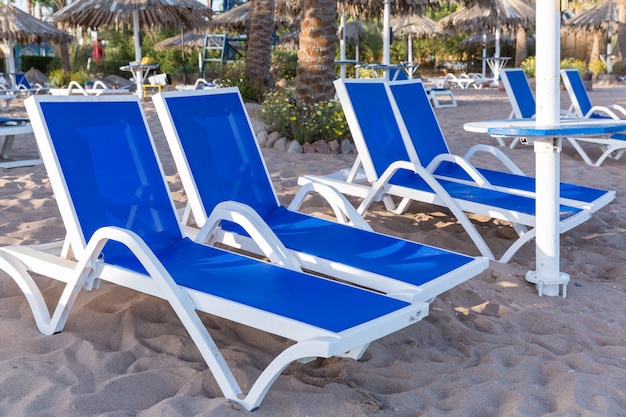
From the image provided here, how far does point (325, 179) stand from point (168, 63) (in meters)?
25.8

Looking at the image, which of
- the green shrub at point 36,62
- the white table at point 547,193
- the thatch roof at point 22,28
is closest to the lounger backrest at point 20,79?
the thatch roof at point 22,28

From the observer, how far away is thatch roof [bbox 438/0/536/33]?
22.9 meters

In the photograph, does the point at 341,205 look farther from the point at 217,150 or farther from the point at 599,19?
the point at 599,19

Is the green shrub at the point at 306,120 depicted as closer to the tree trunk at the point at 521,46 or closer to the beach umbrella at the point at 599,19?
the tree trunk at the point at 521,46

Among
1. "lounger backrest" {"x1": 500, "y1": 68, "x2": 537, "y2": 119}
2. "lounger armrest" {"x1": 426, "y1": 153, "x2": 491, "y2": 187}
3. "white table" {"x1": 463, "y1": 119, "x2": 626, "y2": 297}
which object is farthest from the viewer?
"lounger backrest" {"x1": 500, "y1": 68, "x2": 537, "y2": 119}

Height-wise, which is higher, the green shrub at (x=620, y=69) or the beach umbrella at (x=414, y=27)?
the beach umbrella at (x=414, y=27)

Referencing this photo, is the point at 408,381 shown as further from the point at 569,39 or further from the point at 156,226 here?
the point at 569,39

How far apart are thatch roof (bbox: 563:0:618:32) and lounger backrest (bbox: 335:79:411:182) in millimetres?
22930

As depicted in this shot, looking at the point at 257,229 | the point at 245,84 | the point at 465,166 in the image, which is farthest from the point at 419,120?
the point at 245,84

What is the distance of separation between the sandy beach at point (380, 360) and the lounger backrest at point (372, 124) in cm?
109

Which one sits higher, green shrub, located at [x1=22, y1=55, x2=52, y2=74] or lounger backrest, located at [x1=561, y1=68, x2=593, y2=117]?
green shrub, located at [x1=22, y1=55, x2=52, y2=74]

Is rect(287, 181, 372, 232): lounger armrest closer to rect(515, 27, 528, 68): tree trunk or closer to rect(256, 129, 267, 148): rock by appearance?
rect(256, 129, 267, 148): rock

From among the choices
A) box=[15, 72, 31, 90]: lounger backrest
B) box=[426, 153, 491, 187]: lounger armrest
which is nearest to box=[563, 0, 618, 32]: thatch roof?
box=[15, 72, 31, 90]: lounger backrest

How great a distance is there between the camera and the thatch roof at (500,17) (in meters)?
22.9
